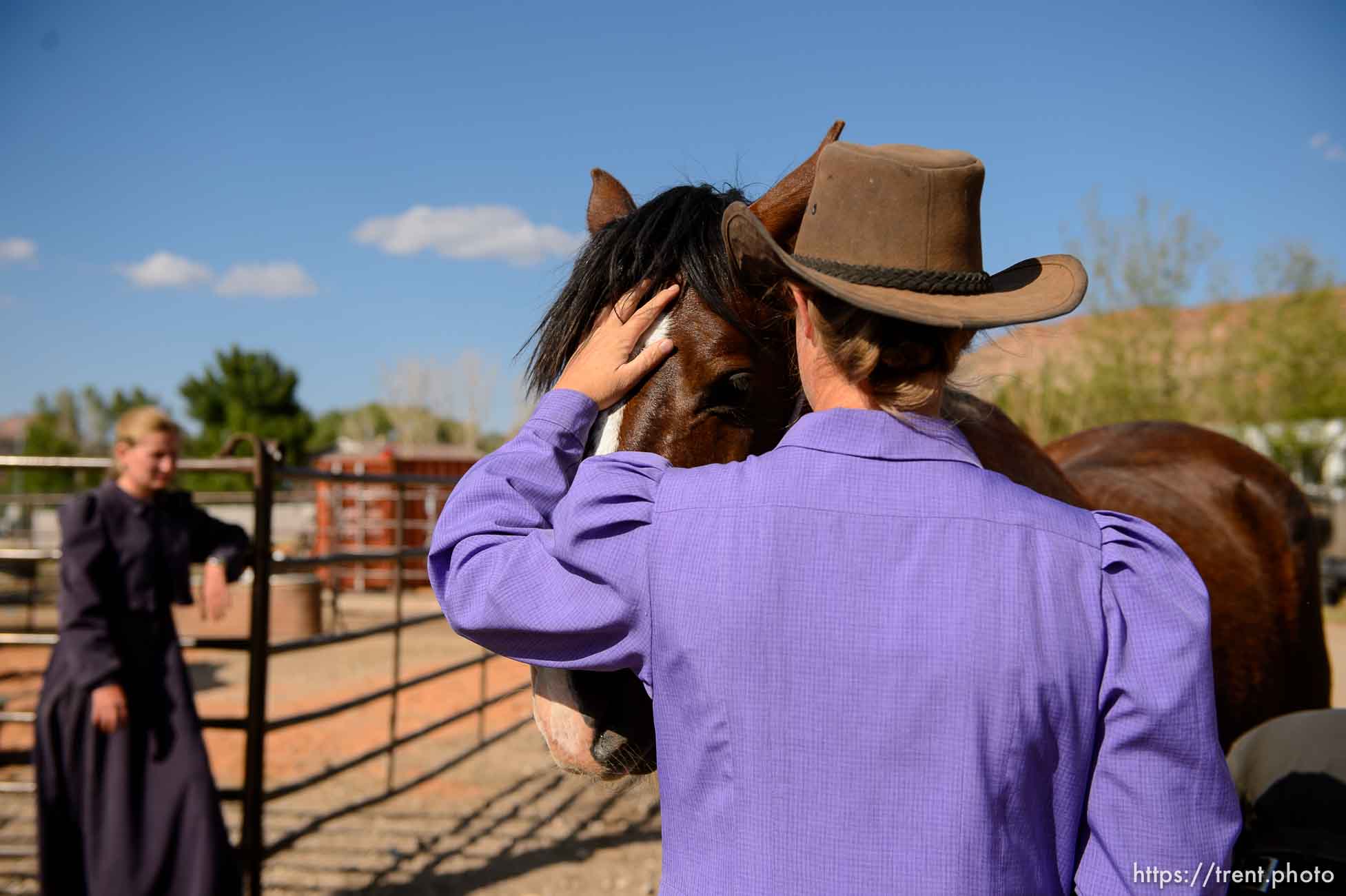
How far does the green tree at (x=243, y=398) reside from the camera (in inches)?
1639

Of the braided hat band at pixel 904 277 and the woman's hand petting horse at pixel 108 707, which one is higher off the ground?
the braided hat band at pixel 904 277

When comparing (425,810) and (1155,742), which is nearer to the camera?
(1155,742)

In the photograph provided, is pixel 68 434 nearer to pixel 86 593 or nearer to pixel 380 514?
pixel 380 514

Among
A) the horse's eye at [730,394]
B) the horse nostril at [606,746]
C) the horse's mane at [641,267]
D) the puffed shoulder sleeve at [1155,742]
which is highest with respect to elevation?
the horse's mane at [641,267]

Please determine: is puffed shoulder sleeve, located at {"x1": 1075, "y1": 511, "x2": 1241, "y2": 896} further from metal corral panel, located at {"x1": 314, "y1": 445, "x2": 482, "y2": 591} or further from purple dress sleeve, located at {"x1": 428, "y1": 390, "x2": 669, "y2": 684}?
metal corral panel, located at {"x1": 314, "y1": 445, "x2": 482, "y2": 591}

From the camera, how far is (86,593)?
3.25 metres

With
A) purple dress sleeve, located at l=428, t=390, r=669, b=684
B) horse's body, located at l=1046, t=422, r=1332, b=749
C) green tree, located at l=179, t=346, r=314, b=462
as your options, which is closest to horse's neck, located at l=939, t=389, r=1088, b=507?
horse's body, located at l=1046, t=422, r=1332, b=749

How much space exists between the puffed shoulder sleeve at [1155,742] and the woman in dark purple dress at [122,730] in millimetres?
3379

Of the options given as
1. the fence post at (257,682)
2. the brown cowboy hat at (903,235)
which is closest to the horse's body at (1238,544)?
the brown cowboy hat at (903,235)

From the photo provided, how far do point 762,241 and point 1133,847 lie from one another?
0.79 m

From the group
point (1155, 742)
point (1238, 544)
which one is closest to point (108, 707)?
point (1155, 742)

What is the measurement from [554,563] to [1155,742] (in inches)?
26.2

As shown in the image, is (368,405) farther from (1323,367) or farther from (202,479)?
(1323,367)

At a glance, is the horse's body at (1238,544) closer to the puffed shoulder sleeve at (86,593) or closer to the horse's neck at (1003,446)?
the horse's neck at (1003,446)
